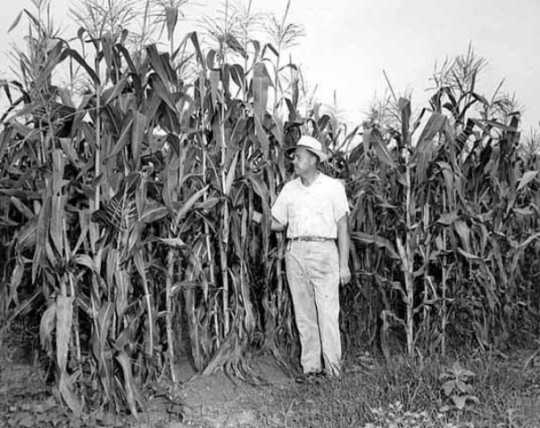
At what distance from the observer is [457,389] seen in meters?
4.20

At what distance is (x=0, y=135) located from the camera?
437 centimetres

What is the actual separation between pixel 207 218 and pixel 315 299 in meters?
1.17

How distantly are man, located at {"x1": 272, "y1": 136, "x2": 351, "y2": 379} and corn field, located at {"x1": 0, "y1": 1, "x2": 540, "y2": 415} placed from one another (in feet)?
0.76

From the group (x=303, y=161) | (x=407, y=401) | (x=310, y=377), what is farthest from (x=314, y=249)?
(x=407, y=401)

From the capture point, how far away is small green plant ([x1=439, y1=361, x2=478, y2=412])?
13.3 ft

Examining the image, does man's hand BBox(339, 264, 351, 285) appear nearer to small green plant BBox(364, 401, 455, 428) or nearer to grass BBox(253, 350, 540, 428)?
grass BBox(253, 350, 540, 428)

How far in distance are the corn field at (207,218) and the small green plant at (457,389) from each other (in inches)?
49.4

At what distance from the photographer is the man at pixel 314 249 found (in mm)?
5188

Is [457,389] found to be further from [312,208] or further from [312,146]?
[312,146]

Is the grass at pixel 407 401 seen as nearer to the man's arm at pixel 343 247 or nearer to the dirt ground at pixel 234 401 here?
Result: the dirt ground at pixel 234 401

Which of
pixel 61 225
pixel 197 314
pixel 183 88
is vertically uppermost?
pixel 183 88

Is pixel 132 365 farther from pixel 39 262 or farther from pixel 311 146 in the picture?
pixel 311 146

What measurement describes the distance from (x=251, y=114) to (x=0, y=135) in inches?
78.8

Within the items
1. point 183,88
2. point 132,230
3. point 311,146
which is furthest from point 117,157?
point 311,146
